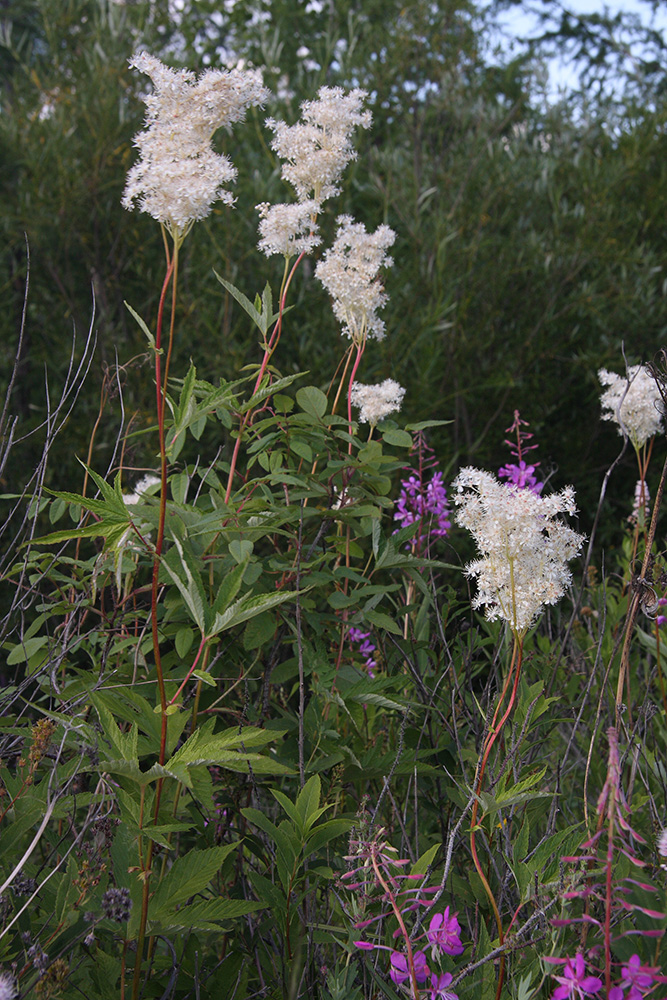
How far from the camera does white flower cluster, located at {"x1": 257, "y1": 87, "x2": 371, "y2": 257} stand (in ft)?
5.60

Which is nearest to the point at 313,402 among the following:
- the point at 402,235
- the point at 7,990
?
the point at 7,990

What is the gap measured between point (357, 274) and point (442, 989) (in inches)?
55.7

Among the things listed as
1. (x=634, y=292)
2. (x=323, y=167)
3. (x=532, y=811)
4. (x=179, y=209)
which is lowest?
(x=532, y=811)

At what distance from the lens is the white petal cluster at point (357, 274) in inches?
71.6

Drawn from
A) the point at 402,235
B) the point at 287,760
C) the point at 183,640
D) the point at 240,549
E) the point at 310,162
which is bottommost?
the point at 287,760

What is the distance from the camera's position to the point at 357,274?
71.8 inches

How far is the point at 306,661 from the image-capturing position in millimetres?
1515

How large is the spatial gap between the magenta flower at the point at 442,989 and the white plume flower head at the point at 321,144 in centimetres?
148

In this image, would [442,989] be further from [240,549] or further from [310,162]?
[310,162]

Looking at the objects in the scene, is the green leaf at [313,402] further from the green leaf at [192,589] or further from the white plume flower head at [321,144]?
the green leaf at [192,589]

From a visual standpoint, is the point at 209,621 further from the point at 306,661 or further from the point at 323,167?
the point at 323,167

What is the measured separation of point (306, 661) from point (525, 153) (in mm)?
5660

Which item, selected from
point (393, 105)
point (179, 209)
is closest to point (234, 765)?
point (179, 209)

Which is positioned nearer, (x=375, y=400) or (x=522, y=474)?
(x=375, y=400)
